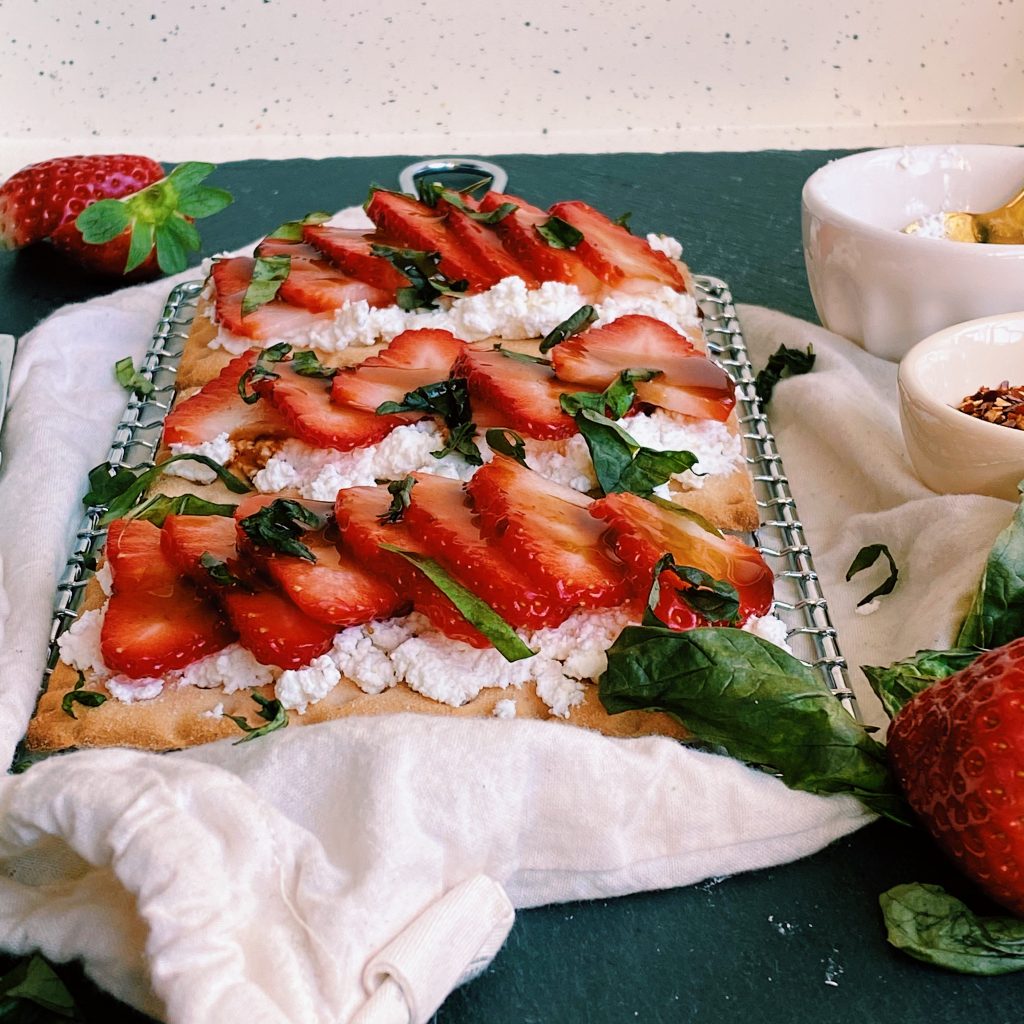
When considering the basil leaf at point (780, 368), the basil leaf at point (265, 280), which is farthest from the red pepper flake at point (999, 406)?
the basil leaf at point (265, 280)

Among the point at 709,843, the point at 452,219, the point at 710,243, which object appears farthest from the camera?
the point at 710,243

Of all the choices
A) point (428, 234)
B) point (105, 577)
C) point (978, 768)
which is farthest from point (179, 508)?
point (978, 768)

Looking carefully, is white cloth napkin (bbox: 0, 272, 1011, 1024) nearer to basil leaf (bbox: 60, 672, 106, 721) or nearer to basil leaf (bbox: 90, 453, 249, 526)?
basil leaf (bbox: 60, 672, 106, 721)

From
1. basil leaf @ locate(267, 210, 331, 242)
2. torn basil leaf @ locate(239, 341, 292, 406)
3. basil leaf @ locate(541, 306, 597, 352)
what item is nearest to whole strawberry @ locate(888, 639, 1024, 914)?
basil leaf @ locate(541, 306, 597, 352)

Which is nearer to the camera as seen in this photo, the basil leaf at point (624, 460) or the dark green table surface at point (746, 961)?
the dark green table surface at point (746, 961)

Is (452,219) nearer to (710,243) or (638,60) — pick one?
(710,243)

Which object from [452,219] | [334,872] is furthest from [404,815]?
[452,219]

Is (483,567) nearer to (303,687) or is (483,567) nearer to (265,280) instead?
(303,687)

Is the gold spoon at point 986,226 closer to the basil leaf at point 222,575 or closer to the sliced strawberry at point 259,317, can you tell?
the sliced strawberry at point 259,317
